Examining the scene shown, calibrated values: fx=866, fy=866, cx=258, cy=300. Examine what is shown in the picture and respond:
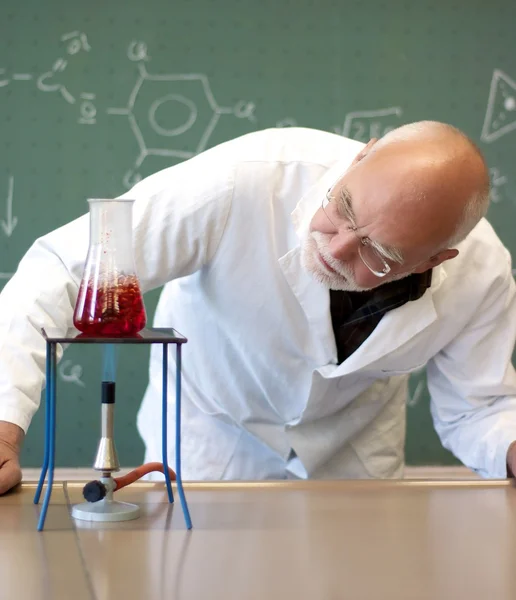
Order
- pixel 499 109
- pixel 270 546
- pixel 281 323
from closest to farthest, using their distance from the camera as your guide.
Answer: pixel 270 546, pixel 281 323, pixel 499 109

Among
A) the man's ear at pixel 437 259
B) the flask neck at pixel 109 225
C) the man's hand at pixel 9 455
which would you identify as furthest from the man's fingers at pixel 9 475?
the man's ear at pixel 437 259

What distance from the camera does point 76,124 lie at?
2777mm

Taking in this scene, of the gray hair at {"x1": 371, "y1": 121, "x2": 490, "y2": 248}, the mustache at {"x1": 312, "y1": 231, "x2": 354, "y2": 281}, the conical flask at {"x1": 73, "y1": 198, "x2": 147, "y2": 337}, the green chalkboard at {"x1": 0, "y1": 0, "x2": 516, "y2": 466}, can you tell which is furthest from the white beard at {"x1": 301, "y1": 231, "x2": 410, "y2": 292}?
the green chalkboard at {"x1": 0, "y1": 0, "x2": 516, "y2": 466}

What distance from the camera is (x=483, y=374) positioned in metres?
1.64

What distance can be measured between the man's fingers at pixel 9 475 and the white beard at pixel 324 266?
56 cm

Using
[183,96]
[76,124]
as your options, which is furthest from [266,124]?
[76,124]

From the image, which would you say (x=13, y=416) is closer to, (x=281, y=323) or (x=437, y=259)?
(x=281, y=323)

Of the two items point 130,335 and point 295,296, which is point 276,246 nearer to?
point 295,296

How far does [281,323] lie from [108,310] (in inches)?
25.8

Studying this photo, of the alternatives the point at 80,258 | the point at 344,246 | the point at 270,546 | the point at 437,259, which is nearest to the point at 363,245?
the point at 344,246

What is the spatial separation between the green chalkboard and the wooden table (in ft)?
5.45

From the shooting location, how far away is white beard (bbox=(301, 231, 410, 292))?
4.57ft

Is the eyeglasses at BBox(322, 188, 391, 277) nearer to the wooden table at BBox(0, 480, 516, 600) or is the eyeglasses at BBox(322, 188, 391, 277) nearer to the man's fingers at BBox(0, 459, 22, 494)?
the wooden table at BBox(0, 480, 516, 600)

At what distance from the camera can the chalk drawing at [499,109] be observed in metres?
2.87
